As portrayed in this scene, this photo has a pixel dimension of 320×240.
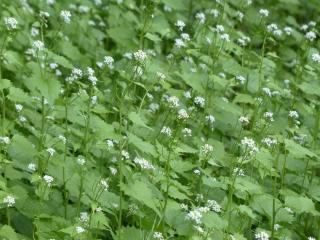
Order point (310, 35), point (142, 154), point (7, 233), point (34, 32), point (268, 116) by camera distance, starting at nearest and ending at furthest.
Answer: point (7, 233), point (268, 116), point (142, 154), point (310, 35), point (34, 32)

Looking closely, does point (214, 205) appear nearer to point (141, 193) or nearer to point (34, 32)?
point (141, 193)

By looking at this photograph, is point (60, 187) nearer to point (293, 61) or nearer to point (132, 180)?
point (132, 180)

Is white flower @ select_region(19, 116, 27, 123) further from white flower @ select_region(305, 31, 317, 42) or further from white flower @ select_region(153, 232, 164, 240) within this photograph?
white flower @ select_region(305, 31, 317, 42)

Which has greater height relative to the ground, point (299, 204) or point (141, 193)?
point (299, 204)

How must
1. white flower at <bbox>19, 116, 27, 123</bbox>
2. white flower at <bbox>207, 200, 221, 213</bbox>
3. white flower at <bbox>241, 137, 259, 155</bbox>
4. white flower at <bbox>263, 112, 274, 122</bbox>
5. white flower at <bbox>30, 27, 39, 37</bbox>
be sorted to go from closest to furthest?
1. white flower at <bbox>241, 137, 259, 155</bbox>
2. white flower at <bbox>207, 200, 221, 213</bbox>
3. white flower at <bbox>263, 112, 274, 122</bbox>
4. white flower at <bbox>19, 116, 27, 123</bbox>
5. white flower at <bbox>30, 27, 39, 37</bbox>

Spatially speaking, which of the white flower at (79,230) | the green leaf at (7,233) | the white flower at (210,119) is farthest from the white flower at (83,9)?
the white flower at (79,230)

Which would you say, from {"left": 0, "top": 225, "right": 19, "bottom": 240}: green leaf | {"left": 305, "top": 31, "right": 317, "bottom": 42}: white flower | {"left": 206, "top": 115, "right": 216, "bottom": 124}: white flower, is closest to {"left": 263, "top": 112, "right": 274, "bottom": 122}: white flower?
{"left": 206, "top": 115, "right": 216, "bottom": 124}: white flower

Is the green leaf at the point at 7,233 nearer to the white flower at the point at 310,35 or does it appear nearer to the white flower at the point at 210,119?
the white flower at the point at 210,119

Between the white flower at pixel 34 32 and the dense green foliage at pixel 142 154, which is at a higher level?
the white flower at pixel 34 32

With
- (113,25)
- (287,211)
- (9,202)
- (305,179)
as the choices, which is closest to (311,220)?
(305,179)

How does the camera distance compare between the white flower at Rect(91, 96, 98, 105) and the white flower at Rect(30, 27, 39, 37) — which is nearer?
the white flower at Rect(91, 96, 98, 105)

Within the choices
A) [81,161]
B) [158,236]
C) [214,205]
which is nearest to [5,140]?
[81,161]
